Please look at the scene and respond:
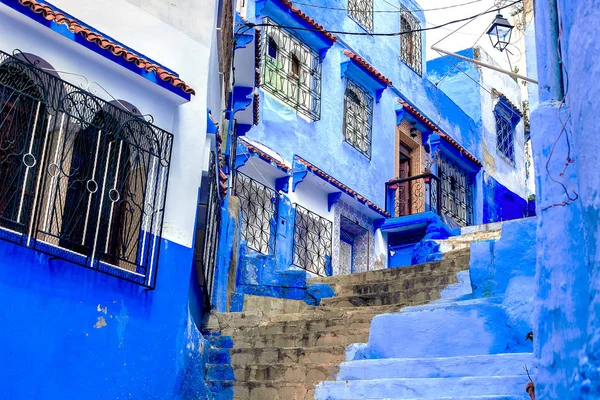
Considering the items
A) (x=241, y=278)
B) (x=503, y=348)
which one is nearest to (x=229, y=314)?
(x=241, y=278)

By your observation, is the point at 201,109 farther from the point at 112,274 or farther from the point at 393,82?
the point at 393,82

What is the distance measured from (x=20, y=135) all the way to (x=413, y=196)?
44.4ft

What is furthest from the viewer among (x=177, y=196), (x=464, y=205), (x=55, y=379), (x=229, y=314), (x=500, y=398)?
(x=464, y=205)

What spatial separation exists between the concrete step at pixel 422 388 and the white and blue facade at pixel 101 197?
1657mm

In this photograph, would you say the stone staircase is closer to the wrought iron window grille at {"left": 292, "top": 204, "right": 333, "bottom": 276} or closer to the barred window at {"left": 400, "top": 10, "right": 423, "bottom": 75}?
the wrought iron window grille at {"left": 292, "top": 204, "right": 333, "bottom": 276}

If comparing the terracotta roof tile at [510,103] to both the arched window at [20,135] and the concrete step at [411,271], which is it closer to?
the concrete step at [411,271]

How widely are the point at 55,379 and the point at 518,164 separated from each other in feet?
69.3

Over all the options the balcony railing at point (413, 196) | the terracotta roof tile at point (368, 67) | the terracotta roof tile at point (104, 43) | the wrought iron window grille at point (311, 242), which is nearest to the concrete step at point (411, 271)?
the wrought iron window grille at point (311, 242)

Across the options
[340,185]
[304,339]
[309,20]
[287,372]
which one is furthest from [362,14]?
[287,372]

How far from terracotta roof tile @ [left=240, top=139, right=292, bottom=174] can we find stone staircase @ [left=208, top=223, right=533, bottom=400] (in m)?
4.24

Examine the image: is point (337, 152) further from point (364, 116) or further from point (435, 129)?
point (435, 129)

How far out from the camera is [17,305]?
7.21 meters

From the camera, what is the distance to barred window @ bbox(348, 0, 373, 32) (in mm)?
19312

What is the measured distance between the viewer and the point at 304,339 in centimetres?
966
